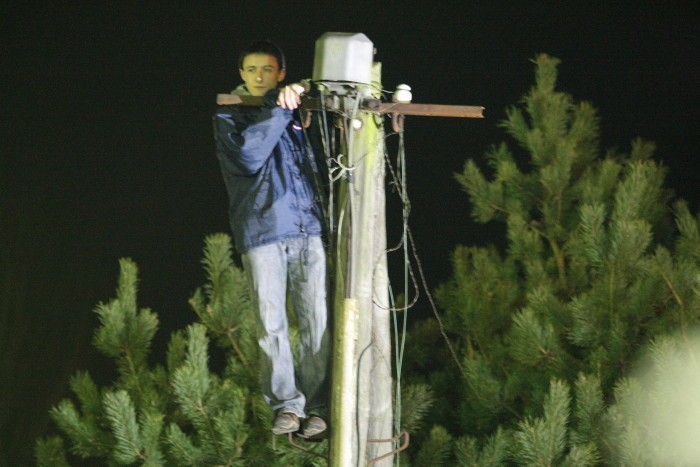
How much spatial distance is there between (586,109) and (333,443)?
2.11 meters

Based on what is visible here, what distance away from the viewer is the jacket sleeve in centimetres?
269

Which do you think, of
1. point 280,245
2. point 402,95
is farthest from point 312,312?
point 402,95

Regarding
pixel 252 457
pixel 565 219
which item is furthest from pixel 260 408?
pixel 565 219

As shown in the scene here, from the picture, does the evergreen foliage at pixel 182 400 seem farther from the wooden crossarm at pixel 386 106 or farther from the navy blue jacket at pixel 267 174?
the wooden crossarm at pixel 386 106

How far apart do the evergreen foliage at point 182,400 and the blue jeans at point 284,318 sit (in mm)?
734

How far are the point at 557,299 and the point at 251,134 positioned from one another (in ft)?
4.87

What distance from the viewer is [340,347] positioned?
269 cm

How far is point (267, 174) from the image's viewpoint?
2768 mm

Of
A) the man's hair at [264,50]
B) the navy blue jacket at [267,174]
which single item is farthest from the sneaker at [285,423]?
the man's hair at [264,50]

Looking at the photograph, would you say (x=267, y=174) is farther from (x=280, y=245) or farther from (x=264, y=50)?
(x=264, y=50)

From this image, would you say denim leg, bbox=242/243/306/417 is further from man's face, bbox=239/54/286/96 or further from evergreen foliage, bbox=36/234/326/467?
evergreen foliage, bbox=36/234/326/467

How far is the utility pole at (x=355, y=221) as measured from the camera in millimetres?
2688

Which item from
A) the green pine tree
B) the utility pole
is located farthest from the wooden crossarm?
the green pine tree

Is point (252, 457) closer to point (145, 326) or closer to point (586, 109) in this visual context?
point (145, 326)
